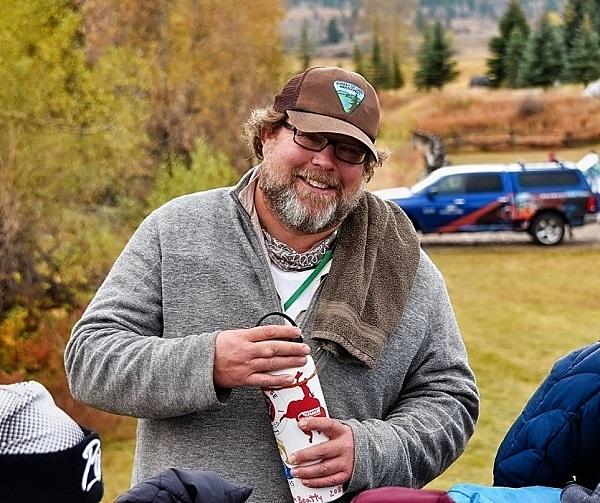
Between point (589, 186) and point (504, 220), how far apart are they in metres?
1.43

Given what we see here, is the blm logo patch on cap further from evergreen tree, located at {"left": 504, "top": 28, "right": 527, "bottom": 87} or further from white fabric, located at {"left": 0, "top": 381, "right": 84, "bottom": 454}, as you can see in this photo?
evergreen tree, located at {"left": 504, "top": 28, "right": 527, "bottom": 87}

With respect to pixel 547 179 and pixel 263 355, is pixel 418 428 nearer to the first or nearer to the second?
pixel 263 355

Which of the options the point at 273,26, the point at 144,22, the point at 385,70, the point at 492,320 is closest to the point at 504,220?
the point at 492,320

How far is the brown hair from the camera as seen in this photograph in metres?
1.71

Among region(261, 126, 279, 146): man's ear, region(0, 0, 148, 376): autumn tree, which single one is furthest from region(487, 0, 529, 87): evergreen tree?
region(261, 126, 279, 146): man's ear

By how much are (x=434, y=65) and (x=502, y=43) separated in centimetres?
217

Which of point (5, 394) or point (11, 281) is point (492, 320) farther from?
point (5, 394)

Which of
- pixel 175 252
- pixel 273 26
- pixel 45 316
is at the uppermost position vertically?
pixel 175 252

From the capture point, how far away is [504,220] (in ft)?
48.8

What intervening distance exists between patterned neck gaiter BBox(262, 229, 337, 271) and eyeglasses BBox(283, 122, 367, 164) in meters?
0.18

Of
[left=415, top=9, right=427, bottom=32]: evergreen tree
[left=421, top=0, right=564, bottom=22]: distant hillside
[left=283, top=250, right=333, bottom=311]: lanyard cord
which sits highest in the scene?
[left=283, top=250, right=333, bottom=311]: lanyard cord

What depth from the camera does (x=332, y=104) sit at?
1639 mm

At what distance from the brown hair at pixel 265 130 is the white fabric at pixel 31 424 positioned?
862mm

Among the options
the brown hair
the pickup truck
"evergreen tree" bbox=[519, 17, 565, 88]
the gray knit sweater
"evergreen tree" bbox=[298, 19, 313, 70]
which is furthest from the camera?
"evergreen tree" bbox=[519, 17, 565, 88]
